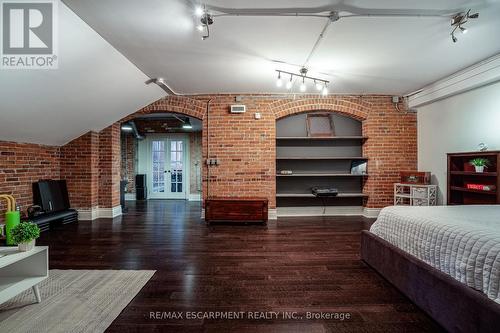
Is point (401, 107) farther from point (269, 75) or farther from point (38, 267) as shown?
point (38, 267)

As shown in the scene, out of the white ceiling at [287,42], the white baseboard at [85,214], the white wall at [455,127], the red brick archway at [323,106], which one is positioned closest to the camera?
the white ceiling at [287,42]

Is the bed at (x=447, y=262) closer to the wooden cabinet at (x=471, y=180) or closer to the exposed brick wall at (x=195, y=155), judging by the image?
the wooden cabinet at (x=471, y=180)

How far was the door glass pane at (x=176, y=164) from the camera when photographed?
30.6 ft

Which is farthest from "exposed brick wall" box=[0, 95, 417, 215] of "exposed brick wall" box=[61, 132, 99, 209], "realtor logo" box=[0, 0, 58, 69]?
"realtor logo" box=[0, 0, 58, 69]

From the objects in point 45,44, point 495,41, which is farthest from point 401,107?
point 45,44

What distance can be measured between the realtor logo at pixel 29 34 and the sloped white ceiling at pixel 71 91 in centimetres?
8

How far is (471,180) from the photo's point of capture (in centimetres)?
425

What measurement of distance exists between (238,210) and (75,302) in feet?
10.4

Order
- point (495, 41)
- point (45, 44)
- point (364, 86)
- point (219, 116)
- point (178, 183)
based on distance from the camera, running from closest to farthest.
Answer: point (45, 44) < point (495, 41) < point (364, 86) < point (219, 116) < point (178, 183)

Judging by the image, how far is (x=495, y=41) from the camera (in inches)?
130

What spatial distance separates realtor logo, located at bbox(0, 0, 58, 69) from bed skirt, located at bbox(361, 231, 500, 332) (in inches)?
160

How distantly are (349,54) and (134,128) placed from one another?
715cm

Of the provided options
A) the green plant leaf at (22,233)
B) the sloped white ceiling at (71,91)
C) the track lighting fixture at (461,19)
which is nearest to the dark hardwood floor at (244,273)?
the green plant leaf at (22,233)

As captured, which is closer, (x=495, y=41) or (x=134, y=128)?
(x=495, y=41)
